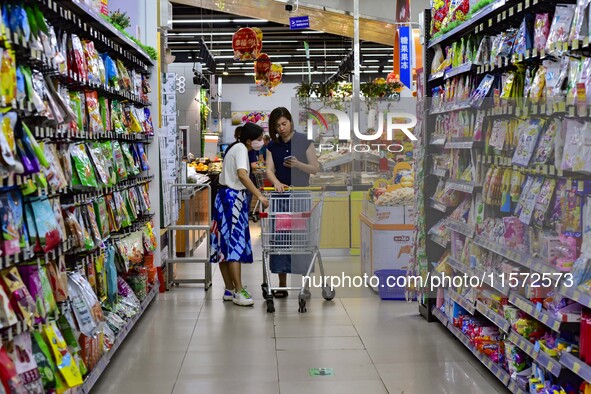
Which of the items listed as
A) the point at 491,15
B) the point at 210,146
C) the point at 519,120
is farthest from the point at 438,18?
the point at 210,146

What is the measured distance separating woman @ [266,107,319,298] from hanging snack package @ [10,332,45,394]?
4381 millimetres

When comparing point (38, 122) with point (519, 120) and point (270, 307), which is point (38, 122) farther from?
point (270, 307)

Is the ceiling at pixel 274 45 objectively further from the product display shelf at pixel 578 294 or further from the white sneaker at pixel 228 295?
the product display shelf at pixel 578 294

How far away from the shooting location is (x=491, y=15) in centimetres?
482

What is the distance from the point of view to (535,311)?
3.91 m

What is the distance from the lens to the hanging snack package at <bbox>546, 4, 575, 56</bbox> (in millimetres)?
3562

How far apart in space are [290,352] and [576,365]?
7.94 feet

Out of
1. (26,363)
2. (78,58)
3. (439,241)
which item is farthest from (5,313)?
(439,241)

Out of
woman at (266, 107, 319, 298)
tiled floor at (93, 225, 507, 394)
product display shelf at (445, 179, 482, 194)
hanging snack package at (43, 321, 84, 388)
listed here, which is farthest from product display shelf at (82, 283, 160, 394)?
product display shelf at (445, 179, 482, 194)

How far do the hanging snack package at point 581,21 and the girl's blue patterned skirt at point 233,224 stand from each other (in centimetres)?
412

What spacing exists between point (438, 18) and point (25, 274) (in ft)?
12.9

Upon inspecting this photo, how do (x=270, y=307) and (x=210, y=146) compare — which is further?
(x=210, y=146)

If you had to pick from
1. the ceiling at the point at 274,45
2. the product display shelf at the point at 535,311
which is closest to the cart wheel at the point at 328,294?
the product display shelf at the point at 535,311

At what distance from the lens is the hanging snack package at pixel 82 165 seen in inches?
174
